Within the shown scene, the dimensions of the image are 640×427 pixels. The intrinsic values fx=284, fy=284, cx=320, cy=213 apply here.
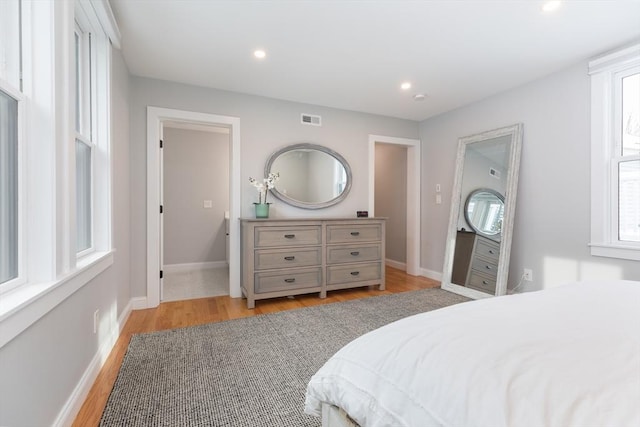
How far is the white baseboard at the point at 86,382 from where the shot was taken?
52.5 inches

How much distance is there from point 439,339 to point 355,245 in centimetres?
270

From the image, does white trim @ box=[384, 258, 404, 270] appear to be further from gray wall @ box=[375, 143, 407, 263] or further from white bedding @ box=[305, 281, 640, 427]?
white bedding @ box=[305, 281, 640, 427]

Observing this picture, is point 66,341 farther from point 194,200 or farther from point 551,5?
point 194,200

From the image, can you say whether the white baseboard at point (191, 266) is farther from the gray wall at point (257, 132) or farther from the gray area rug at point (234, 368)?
the gray area rug at point (234, 368)

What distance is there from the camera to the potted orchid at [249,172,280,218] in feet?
10.6

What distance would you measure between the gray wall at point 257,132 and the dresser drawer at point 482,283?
1604 mm

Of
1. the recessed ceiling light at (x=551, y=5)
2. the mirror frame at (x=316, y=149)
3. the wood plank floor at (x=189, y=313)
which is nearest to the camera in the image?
the wood plank floor at (x=189, y=313)

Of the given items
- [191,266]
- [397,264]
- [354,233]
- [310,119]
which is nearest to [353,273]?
[354,233]

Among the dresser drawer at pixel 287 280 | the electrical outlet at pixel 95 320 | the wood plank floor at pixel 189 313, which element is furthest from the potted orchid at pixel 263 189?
the electrical outlet at pixel 95 320

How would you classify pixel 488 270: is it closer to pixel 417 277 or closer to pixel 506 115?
pixel 417 277

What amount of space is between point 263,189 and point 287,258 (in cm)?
87

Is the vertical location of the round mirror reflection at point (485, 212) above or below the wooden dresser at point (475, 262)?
above

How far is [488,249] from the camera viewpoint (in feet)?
10.8

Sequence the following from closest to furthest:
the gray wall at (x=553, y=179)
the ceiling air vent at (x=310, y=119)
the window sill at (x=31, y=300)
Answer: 1. the window sill at (x=31, y=300)
2. the gray wall at (x=553, y=179)
3. the ceiling air vent at (x=310, y=119)
